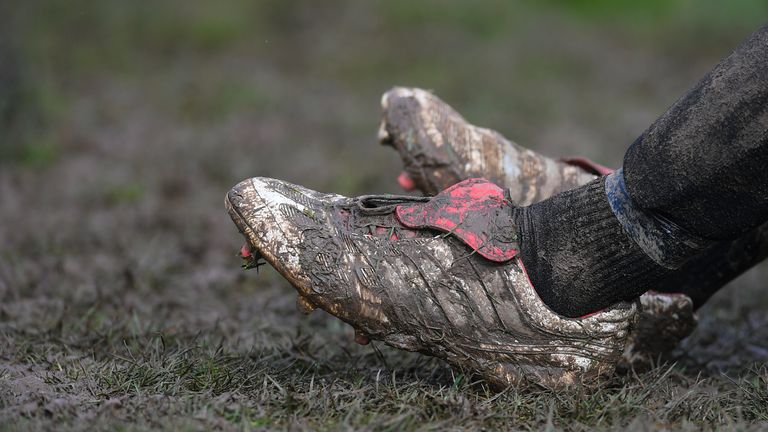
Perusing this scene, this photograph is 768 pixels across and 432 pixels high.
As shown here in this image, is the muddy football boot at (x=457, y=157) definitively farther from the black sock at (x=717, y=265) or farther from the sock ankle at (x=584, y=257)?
the sock ankle at (x=584, y=257)

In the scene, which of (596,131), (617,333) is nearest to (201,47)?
(596,131)

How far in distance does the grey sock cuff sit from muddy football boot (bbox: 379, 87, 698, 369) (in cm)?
42

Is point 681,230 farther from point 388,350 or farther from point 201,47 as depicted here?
point 201,47

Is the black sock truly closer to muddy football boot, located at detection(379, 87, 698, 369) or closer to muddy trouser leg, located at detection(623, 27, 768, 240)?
muddy football boot, located at detection(379, 87, 698, 369)

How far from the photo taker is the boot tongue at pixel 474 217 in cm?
160

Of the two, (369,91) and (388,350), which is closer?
(388,350)

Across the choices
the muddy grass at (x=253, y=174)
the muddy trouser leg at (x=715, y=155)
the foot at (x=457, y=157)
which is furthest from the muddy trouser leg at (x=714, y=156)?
the foot at (x=457, y=157)

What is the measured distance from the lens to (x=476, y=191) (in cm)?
166

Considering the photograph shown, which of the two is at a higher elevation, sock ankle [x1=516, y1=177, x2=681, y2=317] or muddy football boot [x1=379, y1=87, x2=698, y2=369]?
muddy football boot [x1=379, y1=87, x2=698, y2=369]

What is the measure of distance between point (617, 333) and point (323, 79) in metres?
3.98

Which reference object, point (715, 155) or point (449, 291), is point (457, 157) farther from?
point (715, 155)

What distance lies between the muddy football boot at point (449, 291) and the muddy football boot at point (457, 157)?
37cm

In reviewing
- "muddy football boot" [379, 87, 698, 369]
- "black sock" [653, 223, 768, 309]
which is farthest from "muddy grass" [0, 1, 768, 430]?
"muddy football boot" [379, 87, 698, 369]

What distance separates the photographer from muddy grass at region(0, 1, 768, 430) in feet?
5.16
